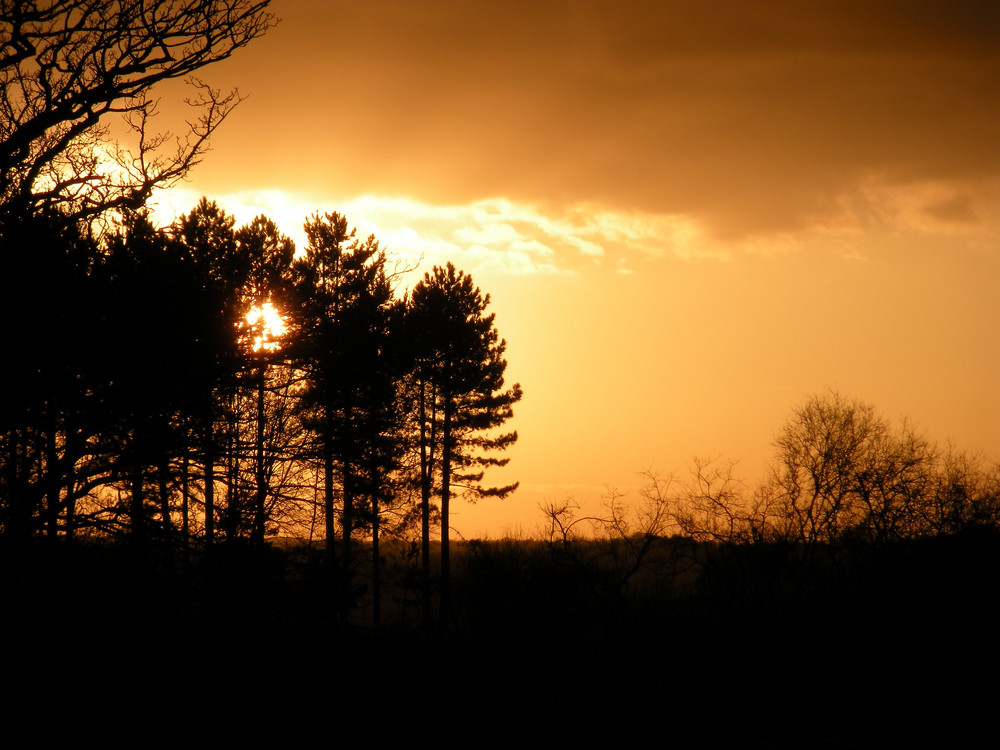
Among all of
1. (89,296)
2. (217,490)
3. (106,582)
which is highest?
(89,296)

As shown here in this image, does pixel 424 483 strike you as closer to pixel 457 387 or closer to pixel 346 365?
→ pixel 457 387

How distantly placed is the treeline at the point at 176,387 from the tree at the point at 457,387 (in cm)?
592

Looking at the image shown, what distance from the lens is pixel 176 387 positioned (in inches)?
526

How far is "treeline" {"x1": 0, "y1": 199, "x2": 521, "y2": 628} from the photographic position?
40.2 ft

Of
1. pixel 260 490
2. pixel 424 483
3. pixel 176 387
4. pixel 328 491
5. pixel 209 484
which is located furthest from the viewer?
pixel 424 483

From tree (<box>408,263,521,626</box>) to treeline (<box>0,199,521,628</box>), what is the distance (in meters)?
5.92

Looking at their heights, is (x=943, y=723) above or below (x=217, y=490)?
below

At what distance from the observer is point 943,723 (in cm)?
1330

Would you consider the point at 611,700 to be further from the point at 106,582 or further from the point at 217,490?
the point at 217,490

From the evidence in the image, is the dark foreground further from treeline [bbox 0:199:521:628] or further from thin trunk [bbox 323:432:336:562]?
thin trunk [bbox 323:432:336:562]

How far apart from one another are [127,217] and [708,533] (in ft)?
43.5

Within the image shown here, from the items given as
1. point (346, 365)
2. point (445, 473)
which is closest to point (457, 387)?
point (445, 473)

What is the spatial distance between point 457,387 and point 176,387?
1788cm

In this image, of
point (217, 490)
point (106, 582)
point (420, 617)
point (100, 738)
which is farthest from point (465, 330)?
point (100, 738)
